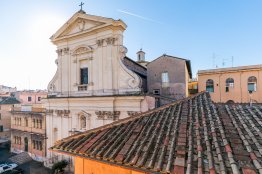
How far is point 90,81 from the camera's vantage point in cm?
1327

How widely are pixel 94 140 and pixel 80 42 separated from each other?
1189 centimetres

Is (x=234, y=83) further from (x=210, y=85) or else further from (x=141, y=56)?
(x=141, y=56)

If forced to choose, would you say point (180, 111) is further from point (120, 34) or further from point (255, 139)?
point (120, 34)

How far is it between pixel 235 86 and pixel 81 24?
19918mm

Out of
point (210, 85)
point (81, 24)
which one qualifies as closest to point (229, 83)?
point (210, 85)

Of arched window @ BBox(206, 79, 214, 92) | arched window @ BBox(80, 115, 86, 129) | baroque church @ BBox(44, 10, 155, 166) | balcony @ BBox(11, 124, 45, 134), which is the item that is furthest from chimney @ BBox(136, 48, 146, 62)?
balcony @ BBox(11, 124, 45, 134)

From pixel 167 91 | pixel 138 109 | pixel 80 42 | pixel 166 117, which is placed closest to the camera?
pixel 166 117

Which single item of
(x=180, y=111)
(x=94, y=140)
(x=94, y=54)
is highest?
(x=94, y=54)

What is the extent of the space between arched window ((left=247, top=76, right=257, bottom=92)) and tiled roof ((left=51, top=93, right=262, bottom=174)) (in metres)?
17.5

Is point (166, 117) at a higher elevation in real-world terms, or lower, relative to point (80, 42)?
lower

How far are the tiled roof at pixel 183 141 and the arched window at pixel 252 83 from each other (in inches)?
688

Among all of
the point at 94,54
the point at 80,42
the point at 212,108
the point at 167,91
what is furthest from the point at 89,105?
the point at 212,108

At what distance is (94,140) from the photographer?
4.38 m

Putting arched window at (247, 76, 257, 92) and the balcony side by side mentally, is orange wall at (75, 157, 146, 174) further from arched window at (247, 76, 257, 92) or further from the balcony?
arched window at (247, 76, 257, 92)
